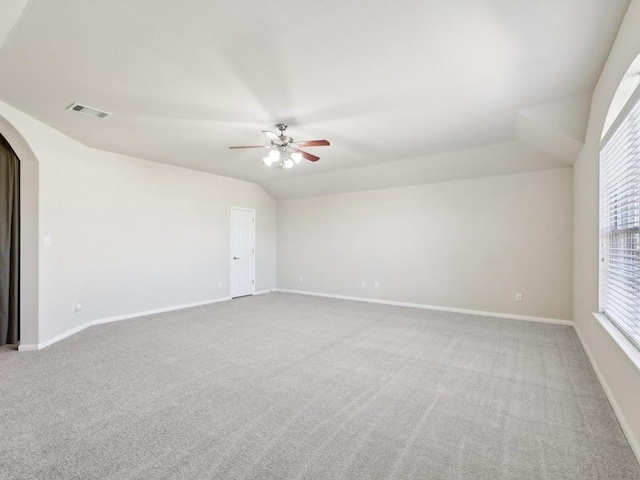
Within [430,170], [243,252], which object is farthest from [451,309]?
[243,252]

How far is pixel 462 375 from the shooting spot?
3143 millimetres

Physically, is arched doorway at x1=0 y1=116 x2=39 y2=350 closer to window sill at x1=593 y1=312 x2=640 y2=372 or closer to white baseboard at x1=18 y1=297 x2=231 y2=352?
white baseboard at x1=18 y1=297 x2=231 y2=352

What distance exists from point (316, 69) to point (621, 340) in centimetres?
324

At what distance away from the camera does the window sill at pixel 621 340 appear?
208 cm

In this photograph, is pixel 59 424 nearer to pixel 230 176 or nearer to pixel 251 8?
pixel 251 8

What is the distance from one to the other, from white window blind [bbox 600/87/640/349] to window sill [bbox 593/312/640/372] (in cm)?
4

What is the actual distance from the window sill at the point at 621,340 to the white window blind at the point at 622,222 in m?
0.04

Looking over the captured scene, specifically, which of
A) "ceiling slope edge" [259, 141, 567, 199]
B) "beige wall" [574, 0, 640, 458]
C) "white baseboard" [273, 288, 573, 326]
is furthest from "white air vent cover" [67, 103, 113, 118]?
"white baseboard" [273, 288, 573, 326]

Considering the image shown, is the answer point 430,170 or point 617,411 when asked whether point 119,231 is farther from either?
point 617,411

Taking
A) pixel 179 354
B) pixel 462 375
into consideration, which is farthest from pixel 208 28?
pixel 462 375

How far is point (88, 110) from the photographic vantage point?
11.8 ft

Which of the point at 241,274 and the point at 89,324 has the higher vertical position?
the point at 241,274

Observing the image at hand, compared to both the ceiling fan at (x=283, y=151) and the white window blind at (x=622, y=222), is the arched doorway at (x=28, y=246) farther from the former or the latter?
the white window blind at (x=622, y=222)

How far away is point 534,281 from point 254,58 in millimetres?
5384
